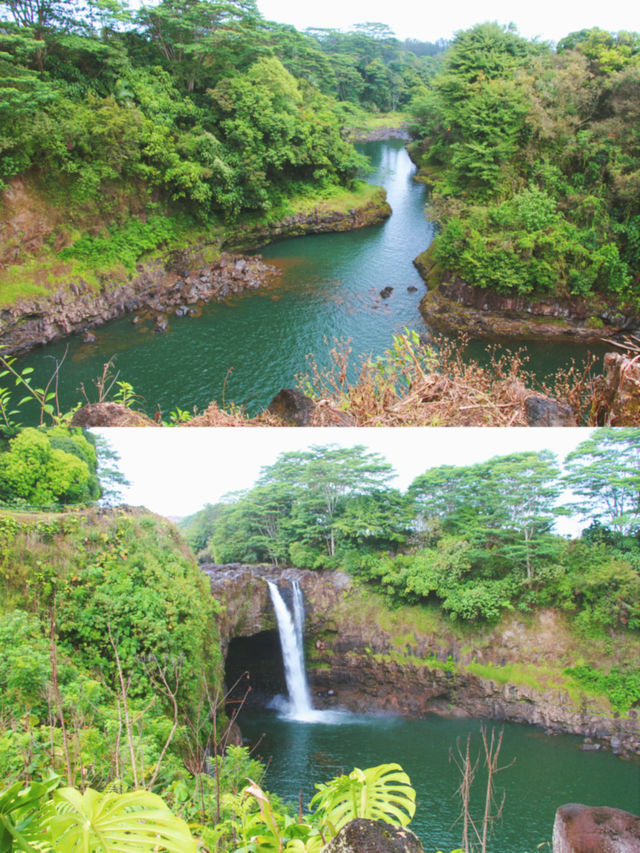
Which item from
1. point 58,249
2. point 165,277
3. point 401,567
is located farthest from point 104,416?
point 165,277

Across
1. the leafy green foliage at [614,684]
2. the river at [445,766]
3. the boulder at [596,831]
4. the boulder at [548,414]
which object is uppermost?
the boulder at [548,414]

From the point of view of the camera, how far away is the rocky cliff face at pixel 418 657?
87.7 inches

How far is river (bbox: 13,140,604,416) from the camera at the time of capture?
789cm

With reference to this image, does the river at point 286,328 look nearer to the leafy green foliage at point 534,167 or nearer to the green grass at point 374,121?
the green grass at point 374,121

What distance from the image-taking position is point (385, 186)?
439 inches

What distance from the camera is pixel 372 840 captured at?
866 millimetres

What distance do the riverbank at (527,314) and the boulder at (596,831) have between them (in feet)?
32.8

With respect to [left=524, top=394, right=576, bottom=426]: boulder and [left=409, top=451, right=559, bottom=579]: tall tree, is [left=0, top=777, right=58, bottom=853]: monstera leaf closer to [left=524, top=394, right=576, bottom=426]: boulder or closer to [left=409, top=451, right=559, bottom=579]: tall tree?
[left=409, top=451, right=559, bottom=579]: tall tree

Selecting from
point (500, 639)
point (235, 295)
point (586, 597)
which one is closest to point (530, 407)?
point (586, 597)

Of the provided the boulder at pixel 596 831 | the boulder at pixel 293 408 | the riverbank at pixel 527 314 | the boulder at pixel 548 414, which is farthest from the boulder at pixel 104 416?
the riverbank at pixel 527 314

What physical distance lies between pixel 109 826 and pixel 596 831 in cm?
133

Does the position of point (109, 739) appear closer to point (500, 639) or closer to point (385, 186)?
point (500, 639)

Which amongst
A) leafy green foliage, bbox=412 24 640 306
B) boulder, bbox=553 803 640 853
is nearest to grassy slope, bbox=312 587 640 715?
boulder, bbox=553 803 640 853

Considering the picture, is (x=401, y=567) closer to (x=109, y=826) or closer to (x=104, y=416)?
(x=104, y=416)
